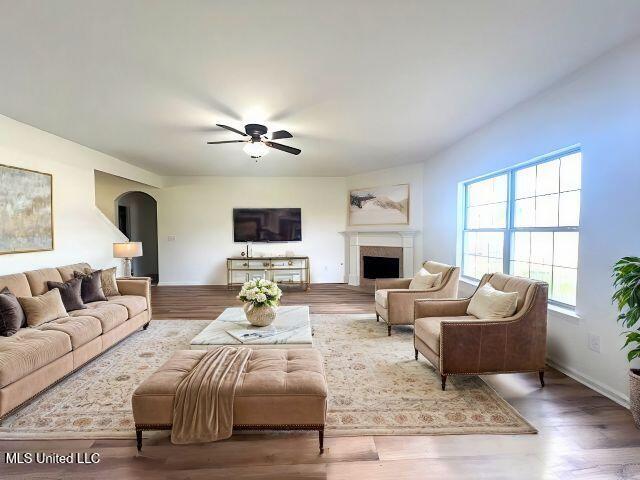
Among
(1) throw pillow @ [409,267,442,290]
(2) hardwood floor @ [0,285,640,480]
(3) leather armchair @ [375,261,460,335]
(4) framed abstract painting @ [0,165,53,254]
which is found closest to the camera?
(2) hardwood floor @ [0,285,640,480]

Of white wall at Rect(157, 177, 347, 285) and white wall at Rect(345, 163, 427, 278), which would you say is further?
white wall at Rect(157, 177, 347, 285)

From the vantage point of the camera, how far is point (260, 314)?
11.3 feet

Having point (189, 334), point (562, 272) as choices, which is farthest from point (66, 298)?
point (562, 272)

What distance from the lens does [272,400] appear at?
6.29 feet

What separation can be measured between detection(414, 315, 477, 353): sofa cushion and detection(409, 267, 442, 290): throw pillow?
0.94m

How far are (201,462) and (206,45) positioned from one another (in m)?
2.76

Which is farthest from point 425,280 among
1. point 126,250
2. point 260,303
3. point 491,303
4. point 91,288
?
point 126,250

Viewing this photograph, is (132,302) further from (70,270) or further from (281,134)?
(281,134)

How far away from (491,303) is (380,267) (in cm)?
416

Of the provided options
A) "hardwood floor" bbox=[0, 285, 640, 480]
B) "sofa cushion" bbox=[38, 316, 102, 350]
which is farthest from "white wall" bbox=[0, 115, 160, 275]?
"hardwood floor" bbox=[0, 285, 640, 480]

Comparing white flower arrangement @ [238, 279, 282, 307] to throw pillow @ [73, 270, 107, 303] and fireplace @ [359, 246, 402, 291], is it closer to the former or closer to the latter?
throw pillow @ [73, 270, 107, 303]

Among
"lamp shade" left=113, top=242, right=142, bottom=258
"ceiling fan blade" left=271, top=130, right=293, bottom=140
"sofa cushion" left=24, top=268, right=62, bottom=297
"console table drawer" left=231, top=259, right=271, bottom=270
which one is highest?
"ceiling fan blade" left=271, top=130, right=293, bottom=140

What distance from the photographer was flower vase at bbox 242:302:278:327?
344 centimetres

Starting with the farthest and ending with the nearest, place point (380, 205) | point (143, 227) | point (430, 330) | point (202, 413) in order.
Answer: point (143, 227) → point (380, 205) → point (430, 330) → point (202, 413)
